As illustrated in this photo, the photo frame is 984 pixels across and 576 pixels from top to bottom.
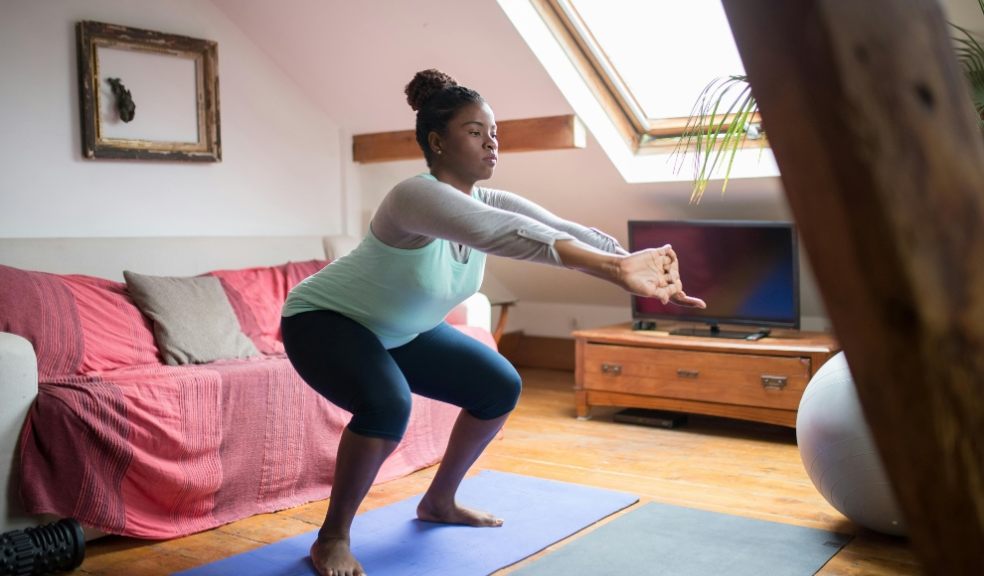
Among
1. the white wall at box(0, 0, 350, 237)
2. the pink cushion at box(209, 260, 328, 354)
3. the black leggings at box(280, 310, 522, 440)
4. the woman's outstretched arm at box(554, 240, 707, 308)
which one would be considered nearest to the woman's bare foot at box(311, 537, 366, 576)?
the black leggings at box(280, 310, 522, 440)

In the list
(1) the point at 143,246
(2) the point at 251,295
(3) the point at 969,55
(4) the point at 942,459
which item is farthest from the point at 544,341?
(4) the point at 942,459

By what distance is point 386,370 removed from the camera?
2.40 metres

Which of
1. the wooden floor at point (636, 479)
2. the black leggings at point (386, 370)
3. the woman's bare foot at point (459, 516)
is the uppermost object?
the black leggings at point (386, 370)

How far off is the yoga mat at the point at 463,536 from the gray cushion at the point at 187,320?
36.3 inches

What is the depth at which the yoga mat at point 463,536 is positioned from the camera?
2.53 m

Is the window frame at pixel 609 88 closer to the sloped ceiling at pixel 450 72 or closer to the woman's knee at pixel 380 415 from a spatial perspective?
the sloped ceiling at pixel 450 72

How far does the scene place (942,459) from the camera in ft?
3.03

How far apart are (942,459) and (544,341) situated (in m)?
4.88

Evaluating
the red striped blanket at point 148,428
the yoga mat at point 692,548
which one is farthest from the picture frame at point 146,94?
the yoga mat at point 692,548

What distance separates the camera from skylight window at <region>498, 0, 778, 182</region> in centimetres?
399

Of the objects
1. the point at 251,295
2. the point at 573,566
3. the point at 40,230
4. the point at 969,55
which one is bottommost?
the point at 573,566

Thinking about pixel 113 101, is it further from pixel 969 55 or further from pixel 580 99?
pixel 969 55

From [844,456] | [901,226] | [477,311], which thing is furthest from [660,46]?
[901,226]

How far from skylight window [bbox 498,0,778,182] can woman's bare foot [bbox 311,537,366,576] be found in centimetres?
214
